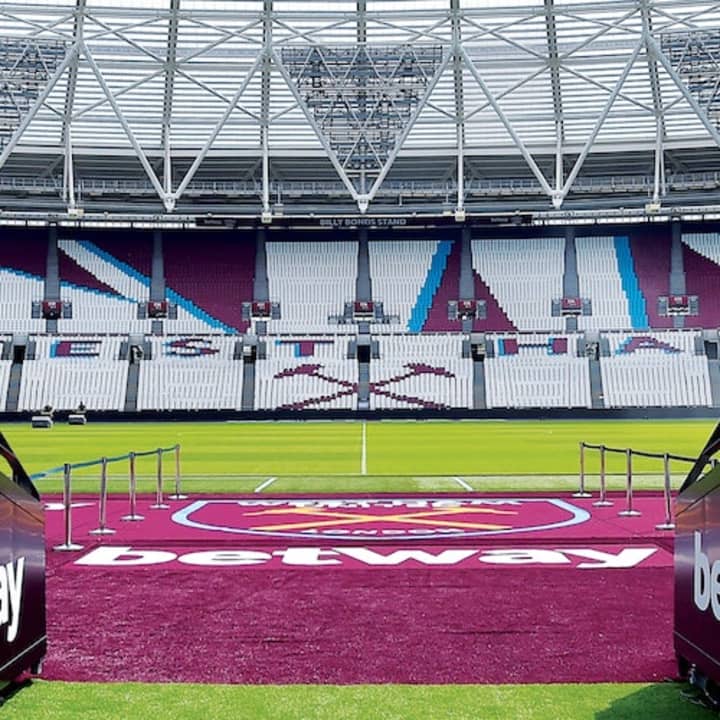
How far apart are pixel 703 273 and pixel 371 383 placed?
22.1 m

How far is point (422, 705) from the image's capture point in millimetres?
4988

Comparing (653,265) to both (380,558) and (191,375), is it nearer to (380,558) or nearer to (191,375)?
(191,375)

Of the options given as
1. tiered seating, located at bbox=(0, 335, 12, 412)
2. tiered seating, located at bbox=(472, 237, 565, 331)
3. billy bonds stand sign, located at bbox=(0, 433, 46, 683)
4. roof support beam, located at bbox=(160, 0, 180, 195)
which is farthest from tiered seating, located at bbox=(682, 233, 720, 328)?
billy bonds stand sign, located at bbox=(0, 433, 46, 683)

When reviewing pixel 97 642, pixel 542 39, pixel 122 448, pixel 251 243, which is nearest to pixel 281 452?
pixel 122 448

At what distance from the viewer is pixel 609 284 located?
198ft

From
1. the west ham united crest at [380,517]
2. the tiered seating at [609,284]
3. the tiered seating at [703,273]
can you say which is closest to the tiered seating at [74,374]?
the tiered seating at [609,284]

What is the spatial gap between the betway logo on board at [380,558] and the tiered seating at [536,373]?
4496cm

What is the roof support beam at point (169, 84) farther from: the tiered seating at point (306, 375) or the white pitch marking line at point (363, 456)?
the white pitch marking line at point (363, 456)

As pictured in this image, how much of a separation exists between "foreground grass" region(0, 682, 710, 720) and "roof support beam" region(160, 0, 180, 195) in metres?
38.9

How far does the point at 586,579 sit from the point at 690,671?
346 centimetres

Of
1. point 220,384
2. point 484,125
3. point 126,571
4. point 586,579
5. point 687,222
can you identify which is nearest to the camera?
point 586,579

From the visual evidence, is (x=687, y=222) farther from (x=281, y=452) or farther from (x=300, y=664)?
(x=300, y=664)

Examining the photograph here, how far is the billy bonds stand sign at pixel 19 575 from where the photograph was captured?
482cm

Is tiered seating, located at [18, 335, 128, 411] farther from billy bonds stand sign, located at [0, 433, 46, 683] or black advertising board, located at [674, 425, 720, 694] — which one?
black advertising board, located at [674, 425, 720, 694]
